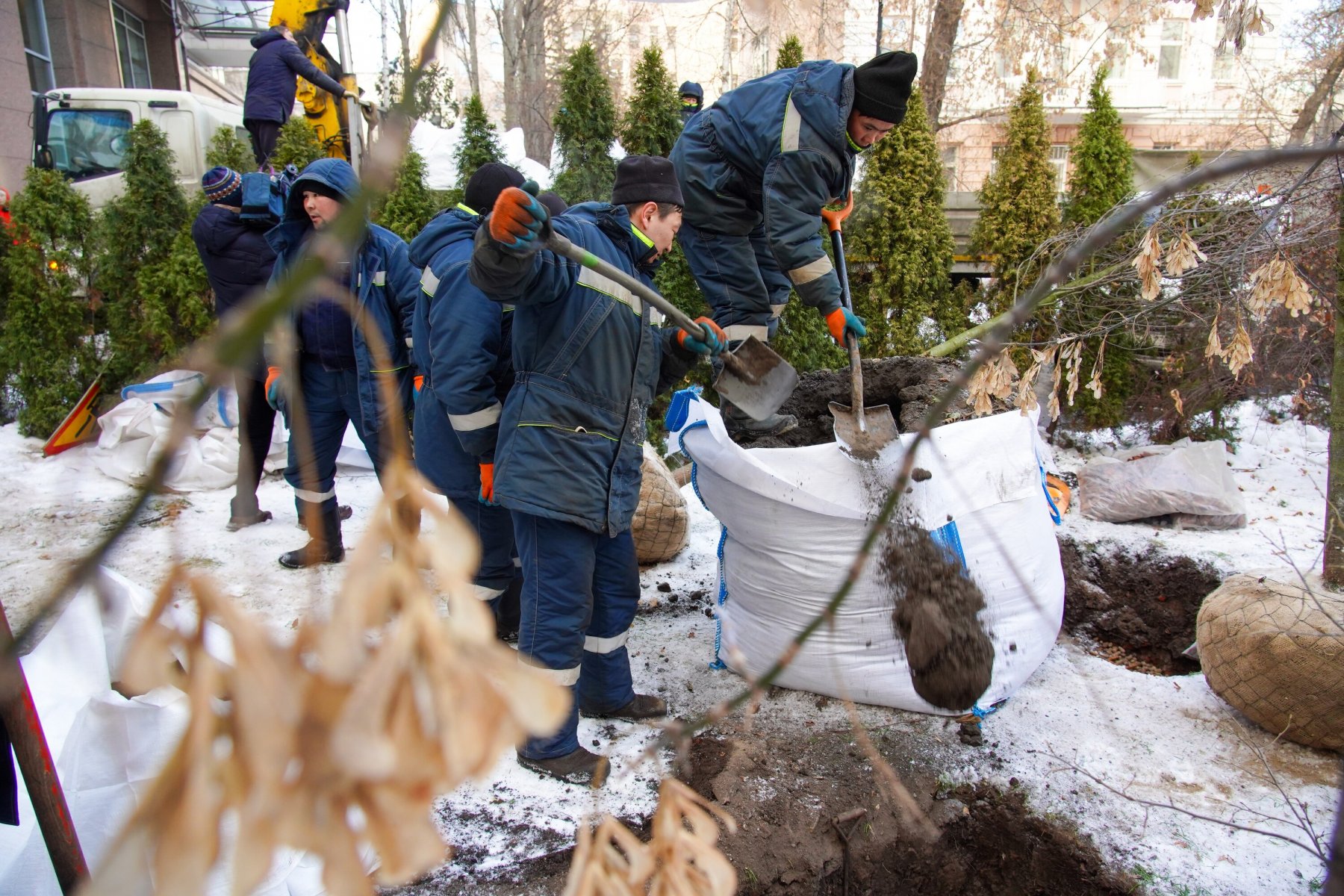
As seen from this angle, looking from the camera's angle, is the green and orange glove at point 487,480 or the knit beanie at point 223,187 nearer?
the green and orange glove at point 487,480

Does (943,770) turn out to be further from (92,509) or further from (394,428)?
(92,509)

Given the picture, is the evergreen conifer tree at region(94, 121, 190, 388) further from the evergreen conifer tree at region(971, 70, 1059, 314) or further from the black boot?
the evergreen conifer tree at region(971, 70, 1059, 314)

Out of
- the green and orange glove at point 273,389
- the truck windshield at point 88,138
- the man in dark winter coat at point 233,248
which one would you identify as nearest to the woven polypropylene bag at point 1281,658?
the green and orange glove at point 273,389

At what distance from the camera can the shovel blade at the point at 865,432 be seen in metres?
2.89

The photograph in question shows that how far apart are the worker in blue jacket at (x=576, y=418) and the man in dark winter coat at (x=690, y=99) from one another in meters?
3.54

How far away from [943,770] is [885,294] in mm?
4186

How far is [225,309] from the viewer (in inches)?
181

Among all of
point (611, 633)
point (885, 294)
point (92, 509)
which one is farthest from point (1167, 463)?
point (92, 509)

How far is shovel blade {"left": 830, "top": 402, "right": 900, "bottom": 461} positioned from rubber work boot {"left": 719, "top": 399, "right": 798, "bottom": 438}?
58 centimetres

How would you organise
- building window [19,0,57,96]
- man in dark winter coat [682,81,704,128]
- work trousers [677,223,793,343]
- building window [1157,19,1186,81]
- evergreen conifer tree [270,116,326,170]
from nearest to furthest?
work trousers [677,223,793,343], man in dark winter coat [682,81,704,128], evergreen conifer tree [270,116,326,170], building window [19,0,57,96], building window [1157,19,1186,81]

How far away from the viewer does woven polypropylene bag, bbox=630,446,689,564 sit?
410cm

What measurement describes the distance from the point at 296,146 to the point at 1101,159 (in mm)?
6227

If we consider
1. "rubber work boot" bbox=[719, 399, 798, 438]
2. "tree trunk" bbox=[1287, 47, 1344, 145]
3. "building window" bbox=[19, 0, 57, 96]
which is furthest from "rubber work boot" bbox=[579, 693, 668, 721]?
"building window" bbox=[19, 0, 57, 96]

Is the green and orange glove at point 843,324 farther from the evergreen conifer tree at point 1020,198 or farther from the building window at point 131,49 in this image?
the building window at point 131,49
